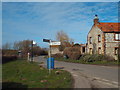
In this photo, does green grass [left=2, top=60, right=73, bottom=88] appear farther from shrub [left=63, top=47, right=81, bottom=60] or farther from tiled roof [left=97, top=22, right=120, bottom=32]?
tiled roof [left=97, top=22, right=120, bottom=32]

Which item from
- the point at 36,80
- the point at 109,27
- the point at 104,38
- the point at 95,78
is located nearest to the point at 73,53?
the point at 104,38

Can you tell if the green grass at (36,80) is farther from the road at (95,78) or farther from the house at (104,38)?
the house at (104,38)

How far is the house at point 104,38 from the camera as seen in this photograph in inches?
1025

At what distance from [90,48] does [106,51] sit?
465 cm

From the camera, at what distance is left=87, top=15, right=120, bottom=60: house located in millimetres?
26047

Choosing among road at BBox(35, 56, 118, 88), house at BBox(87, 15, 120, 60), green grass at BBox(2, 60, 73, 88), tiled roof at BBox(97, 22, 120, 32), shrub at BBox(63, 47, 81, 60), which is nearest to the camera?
green grass at BBox(2, 60, 73, 88)

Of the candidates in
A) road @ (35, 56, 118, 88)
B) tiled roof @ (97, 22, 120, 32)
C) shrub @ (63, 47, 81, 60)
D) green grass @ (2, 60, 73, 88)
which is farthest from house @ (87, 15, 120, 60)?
green grass @ (2, 60, 73, 88)

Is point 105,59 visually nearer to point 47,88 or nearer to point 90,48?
point 90,48

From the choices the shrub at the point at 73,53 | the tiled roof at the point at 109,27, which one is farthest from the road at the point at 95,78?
the tiled roof at the point at 109,27

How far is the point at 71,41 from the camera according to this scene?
60.0 metres

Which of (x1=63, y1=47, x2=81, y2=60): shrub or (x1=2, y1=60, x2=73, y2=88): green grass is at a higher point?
(x1=63, y1=47, x2=81, y2=60): shrub

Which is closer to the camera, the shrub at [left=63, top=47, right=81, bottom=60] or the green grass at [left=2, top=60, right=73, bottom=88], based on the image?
the green grass at [left=2, top=60, right=73, bottom=88]

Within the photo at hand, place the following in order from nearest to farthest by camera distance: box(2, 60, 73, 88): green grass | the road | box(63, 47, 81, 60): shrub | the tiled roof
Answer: box(2, 60, 73, 88): green grass
the road
the tiled roof
box(63, 47, 81, 60): shrub

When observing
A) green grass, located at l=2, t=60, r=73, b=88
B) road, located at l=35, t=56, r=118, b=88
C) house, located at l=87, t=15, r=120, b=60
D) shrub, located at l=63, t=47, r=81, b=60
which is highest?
house, located at l=87, t=15, r=120, b=60
